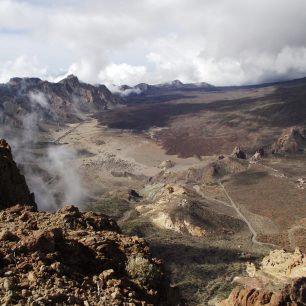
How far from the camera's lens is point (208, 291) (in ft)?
160

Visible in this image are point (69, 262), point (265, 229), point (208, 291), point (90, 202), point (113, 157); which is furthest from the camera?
point (113, 157)

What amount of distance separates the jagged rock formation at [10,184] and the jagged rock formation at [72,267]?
14247 millimetres

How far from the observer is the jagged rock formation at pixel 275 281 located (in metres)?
34.5

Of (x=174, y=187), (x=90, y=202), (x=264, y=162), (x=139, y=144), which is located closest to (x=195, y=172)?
(x=264, y=162)

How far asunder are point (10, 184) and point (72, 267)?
22154mm

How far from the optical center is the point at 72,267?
16844mm

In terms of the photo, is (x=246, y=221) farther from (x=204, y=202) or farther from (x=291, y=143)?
(x=291, y=143)

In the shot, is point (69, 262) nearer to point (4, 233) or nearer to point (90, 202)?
point (4, 233)

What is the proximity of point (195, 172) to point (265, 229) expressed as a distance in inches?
1968

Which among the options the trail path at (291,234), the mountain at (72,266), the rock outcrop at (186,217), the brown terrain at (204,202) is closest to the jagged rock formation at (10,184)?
the mountain at (72,266)

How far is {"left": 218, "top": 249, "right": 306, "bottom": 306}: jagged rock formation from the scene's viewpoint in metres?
34.5

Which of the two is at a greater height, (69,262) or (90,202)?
(69,262)

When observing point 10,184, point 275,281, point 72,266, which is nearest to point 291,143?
point 275,281

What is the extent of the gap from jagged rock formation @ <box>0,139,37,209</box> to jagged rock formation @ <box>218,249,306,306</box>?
47.8 feet
